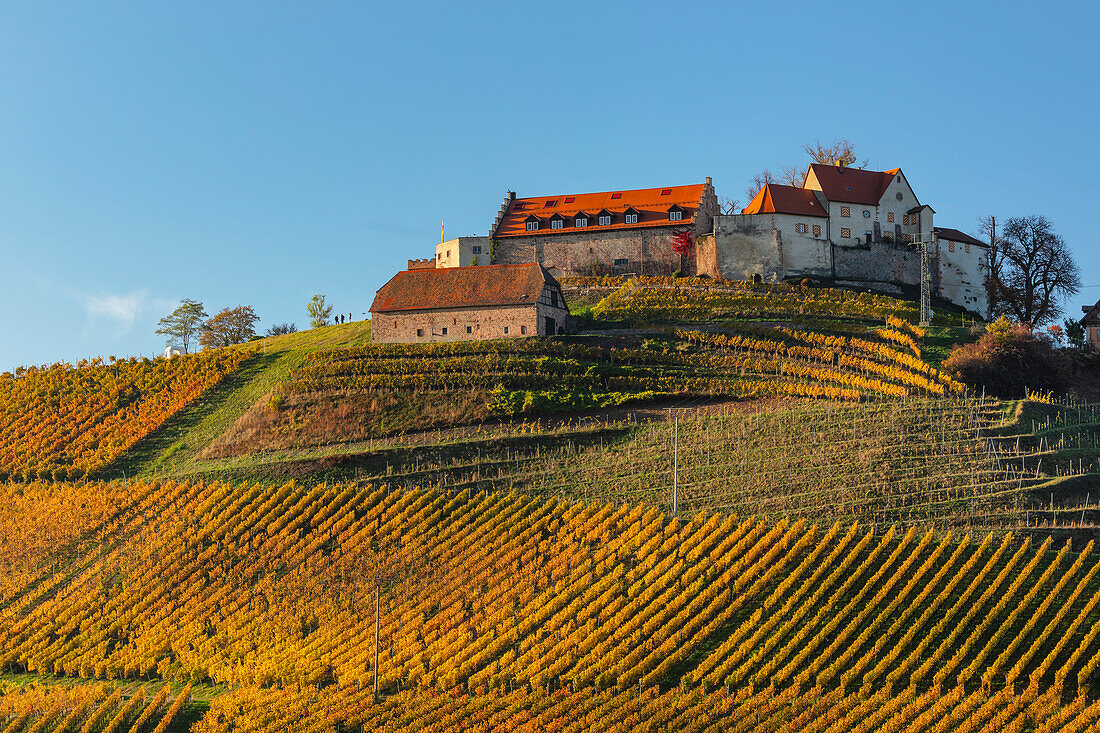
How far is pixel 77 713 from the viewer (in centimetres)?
3612

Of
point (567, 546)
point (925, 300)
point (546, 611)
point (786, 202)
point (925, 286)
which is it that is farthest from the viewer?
point (786, 202)

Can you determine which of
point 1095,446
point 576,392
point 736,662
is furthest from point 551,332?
point 736,662

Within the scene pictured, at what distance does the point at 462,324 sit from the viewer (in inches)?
2648

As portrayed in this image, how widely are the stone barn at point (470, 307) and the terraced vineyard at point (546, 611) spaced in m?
19.5

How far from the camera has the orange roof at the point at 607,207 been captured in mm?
81850

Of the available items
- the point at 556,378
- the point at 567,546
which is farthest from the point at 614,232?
the point at 567,546

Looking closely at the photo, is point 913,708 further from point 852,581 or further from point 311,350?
point 311,350

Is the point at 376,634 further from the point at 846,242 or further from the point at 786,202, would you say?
the point at 846,242

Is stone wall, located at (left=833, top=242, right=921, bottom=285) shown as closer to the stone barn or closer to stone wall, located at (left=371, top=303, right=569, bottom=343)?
the stone barn

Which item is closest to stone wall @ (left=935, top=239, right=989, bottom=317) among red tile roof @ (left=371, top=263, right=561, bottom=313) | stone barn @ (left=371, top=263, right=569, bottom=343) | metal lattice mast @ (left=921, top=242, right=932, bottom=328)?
metal lattice mast @ (left=921, top=242, right=932, bottom=328)

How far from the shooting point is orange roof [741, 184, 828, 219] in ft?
256

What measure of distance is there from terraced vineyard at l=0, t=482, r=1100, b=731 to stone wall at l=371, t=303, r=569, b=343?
764 inches

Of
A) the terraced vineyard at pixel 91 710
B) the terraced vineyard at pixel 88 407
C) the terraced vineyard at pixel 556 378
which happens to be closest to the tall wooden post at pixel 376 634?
the terraced vineyard at pixel 91 710

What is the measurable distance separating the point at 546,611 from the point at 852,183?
51628mm
